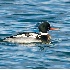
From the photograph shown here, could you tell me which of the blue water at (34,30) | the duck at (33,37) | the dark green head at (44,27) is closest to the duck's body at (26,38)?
the duck at (33,37)

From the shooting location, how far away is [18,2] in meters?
25.6

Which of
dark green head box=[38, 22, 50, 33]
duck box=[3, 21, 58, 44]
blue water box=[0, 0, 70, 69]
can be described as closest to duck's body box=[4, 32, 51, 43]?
duck box=[3, 21, 58, 44]

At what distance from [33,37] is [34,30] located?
175 centimetres

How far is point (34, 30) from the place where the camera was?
1998 cm

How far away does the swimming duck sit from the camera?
17.9 meters

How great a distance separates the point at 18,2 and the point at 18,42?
794cm

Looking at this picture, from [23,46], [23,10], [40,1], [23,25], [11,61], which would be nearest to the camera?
[11,61]

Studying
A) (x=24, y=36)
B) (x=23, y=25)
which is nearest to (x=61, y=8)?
(x=23, y=25)

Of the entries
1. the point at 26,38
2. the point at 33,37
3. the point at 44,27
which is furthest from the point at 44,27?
the point at 26,38

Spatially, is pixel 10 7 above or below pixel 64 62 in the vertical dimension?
above

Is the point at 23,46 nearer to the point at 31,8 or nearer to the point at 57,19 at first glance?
the point at 57,19

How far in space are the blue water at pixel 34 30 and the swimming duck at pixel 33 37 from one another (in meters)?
0.28

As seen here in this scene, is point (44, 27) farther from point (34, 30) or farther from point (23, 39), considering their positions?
point (23, 39)

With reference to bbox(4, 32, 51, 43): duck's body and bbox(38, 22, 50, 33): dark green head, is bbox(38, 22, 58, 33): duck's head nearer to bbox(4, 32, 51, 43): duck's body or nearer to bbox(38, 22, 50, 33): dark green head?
bbox(38, 22, 50, 33): dark green head
